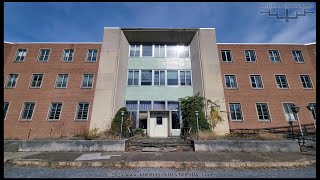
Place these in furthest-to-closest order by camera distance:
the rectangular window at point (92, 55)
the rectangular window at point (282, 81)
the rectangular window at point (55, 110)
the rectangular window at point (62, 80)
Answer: the rectangular window at point (92, 55) → the rectangular window at point (282, 81) → the rectangular window at point (62, 80) → the rectangular window at point (55, 110)

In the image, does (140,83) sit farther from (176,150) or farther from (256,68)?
(256,68)

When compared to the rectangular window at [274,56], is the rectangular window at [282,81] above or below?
below

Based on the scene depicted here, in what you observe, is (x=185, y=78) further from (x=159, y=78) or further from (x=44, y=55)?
(x=44, y=55)

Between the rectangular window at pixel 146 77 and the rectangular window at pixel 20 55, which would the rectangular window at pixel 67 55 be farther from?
the rectangular window at pixel 146 77

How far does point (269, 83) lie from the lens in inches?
731

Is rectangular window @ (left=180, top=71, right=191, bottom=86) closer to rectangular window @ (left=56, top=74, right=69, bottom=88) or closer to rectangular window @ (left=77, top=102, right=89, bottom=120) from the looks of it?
rectangular window @ (left=77, top=102, right=89, bottom=120)

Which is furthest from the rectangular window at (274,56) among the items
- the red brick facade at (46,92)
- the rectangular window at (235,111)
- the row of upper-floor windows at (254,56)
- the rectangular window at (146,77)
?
the red brick facade at (46,92)

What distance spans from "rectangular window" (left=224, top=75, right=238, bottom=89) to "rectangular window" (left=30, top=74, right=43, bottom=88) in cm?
2074

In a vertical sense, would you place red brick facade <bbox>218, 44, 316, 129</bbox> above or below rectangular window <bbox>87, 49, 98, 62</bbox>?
below

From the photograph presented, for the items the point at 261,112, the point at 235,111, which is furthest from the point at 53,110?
the point at 261,112

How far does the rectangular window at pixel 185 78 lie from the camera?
18.8 metres

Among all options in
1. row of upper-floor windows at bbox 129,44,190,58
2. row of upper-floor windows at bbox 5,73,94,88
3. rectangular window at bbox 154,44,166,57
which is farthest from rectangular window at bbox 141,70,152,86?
row of upper-floor windows at bbox 5,73,94,88

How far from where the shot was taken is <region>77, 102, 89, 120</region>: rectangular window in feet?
56.6

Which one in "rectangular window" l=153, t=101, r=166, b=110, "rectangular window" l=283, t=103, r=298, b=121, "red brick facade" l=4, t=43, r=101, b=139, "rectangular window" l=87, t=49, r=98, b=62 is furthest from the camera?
"rectangular window" l=87, t=49, r=98, b=62
